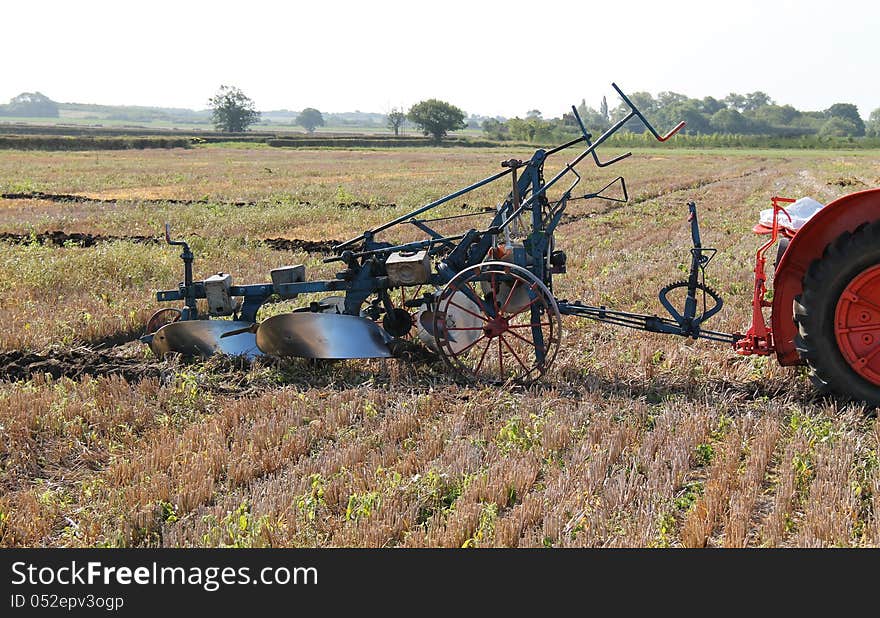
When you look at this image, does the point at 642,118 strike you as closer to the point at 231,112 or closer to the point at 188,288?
the point at 188,288

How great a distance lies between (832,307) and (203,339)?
4784 mm

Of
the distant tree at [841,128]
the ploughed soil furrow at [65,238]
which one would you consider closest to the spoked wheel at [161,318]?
the ploughed soil furrow at [65,238]

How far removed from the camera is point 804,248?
5.16m

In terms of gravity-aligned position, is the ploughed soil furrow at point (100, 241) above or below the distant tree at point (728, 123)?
below

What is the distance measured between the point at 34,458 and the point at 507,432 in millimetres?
2837

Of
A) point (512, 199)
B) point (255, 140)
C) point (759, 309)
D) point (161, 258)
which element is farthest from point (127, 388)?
point (255, 140)

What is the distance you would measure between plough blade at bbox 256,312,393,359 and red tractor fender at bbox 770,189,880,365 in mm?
2947

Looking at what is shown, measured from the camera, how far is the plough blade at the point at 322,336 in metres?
6.39

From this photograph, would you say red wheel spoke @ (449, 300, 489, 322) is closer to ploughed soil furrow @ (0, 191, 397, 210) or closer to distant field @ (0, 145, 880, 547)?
distant field @ (0, 145, 880, 547)

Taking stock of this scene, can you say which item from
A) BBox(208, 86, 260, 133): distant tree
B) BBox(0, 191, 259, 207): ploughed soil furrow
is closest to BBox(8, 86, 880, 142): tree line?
BBox(208, 86, 260, 133): distant tree

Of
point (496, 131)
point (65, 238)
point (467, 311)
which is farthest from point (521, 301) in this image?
point (496, 131)

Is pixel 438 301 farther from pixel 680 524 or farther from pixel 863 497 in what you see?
pixel 863 497

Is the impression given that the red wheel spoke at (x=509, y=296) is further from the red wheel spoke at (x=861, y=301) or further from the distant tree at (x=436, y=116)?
the distant tree at (x=436, y=116)

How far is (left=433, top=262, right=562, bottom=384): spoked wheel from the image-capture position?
5914mm
